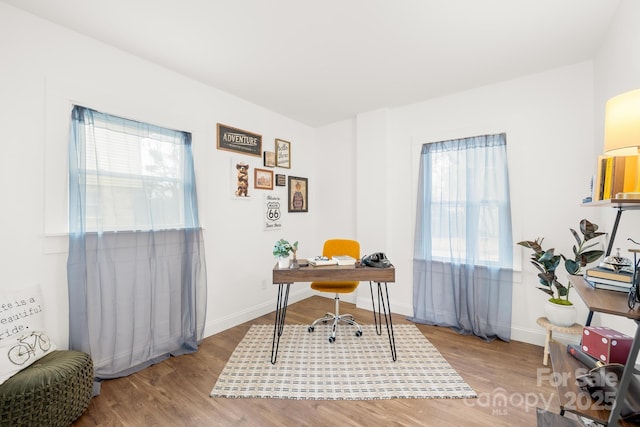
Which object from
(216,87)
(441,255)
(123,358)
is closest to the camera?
(123,358)

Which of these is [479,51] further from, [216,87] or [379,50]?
[216,87]

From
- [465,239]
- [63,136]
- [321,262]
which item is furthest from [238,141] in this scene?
[465,239]

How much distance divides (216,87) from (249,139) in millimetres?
689

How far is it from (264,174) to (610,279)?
3.34m

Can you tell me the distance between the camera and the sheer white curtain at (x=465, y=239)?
9.39ft

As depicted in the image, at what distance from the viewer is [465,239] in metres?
3.08

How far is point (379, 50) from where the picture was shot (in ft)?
7.64

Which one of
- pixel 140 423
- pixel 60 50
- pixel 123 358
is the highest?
pixel 60 50

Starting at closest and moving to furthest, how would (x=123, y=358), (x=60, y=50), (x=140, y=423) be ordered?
(x=140, y=423) < (x=60, y=50) < (x=123, y=358)

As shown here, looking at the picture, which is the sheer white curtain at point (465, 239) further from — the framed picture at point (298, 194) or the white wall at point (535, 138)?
the framed picture at point (298, 194)

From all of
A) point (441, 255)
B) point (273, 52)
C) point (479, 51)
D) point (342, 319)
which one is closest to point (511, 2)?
point (479, 51)

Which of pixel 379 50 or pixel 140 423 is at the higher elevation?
pixel 379 50

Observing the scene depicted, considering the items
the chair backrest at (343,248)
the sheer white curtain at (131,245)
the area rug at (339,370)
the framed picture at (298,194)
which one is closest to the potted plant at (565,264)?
the area rug at (339,370)

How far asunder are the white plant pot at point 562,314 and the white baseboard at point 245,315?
3048 mm
